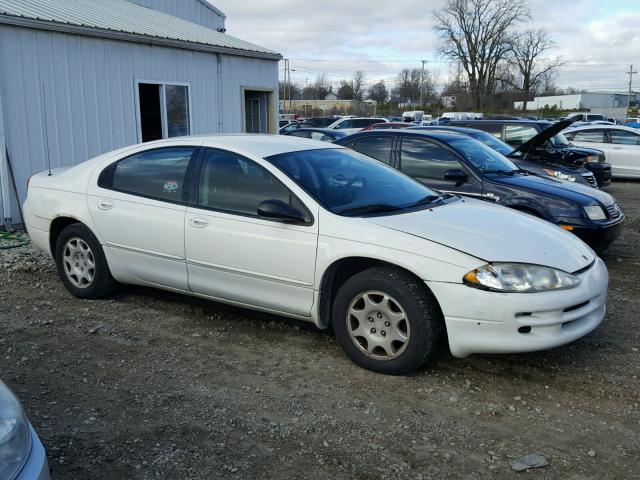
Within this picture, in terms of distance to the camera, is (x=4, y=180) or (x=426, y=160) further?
(x=4, y=180)

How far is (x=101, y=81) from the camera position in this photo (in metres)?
10.0

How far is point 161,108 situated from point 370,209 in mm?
7876

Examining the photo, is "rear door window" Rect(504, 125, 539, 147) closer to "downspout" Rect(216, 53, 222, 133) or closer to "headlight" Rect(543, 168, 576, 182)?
"headlight" Rect(543, 168, 576, 182)

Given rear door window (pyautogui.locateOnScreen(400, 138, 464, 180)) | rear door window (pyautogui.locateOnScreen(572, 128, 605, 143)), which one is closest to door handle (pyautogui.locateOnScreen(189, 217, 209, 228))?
rear door window (pyautogui.locateOnScreen(400, 138, 464, 180))

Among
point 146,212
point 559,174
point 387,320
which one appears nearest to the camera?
point 387,320

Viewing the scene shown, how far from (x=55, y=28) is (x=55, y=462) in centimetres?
777

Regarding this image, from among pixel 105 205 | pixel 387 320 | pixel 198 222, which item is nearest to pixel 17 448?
pixel 387 320

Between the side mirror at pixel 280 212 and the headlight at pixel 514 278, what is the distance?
1221mm

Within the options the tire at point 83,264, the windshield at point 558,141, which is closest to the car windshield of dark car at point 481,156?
the tire at point 83,264

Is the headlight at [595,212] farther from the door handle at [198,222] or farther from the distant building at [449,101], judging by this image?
the distant building at [449,101]

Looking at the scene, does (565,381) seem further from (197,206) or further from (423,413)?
(197,206)

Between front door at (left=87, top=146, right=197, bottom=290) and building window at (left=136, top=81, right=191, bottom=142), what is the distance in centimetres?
572

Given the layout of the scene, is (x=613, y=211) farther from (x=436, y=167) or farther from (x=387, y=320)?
(x=387, y=320)

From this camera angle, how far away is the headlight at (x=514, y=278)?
3801 mm
